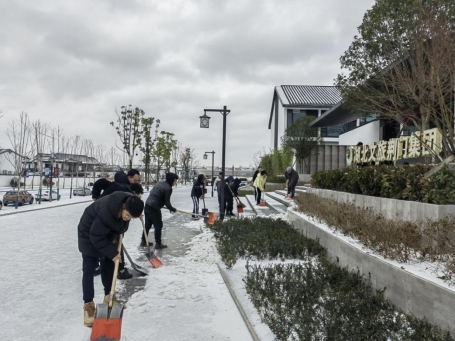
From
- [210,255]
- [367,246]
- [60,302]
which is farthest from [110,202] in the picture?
[210,255]

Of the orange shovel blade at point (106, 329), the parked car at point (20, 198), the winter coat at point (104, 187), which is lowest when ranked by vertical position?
the parked car at point (20, 198)

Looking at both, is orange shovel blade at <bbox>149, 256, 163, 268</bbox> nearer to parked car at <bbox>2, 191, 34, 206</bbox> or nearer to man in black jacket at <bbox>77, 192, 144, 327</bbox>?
man in black jacket at <bbox>77, 192, 144, 327</bbox>

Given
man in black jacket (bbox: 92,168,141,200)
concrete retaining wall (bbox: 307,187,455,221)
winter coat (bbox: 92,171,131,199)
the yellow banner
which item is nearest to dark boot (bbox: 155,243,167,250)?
man in black jacket (bbox: 92,168,141,200)

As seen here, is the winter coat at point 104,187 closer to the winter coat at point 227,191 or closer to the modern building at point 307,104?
the winter coat at point 227,191

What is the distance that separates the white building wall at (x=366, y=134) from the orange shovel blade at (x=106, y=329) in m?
19.1

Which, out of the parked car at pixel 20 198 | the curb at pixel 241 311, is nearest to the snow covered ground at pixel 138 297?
the curb at pixel 241 311

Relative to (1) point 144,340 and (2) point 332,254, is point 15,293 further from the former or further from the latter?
(2) point 332,254

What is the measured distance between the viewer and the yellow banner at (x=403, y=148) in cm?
745

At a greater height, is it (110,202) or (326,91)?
(326,91)

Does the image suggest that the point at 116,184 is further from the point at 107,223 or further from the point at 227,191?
the point at 227,191

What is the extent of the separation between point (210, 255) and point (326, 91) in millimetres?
44264

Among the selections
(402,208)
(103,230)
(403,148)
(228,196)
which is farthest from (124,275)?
(228,196)

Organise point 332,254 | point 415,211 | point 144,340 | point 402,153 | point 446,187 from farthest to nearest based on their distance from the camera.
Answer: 1. point 402,153
2. point 332,254
3. point 415,211
4. point 446,187
5. point 144,340

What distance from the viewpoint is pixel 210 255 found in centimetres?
667
